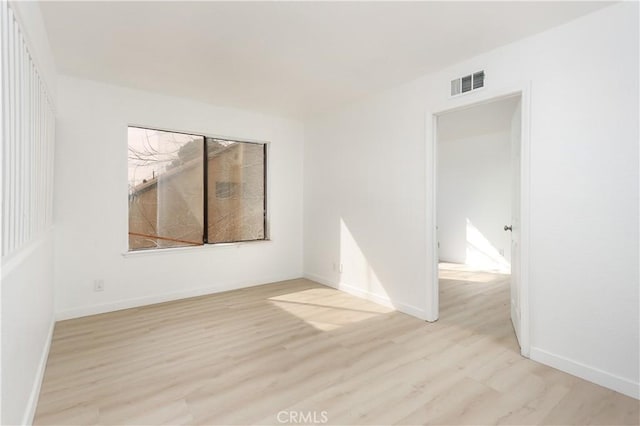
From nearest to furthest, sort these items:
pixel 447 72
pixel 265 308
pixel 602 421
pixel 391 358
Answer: pixel 602 421 < pixel 391 358 < pixel 447 72 < pixel 265 308

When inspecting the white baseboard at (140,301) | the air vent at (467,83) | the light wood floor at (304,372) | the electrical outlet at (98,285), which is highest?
the air vent at (467,83)

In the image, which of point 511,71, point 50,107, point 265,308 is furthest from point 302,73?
point 265,308

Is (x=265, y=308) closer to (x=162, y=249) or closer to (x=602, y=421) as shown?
(x=162, y=249)

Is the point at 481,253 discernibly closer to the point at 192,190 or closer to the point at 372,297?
the point at 372,297

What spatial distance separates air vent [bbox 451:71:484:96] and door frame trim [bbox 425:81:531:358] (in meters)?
0.06

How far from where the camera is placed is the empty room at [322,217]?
6.69 feet

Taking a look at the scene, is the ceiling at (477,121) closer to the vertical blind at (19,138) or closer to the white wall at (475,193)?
the white wall at (475,193)

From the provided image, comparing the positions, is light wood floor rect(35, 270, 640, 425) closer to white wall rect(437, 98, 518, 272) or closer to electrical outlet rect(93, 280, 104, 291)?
electrical outlet rect(93, 280, 104, 291)

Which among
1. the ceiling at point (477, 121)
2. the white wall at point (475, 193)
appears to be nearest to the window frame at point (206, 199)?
the ceiling at point (477, 121)

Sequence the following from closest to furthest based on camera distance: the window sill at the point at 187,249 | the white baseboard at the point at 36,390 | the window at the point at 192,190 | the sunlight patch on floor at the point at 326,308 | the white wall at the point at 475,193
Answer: the white baseboard at the point at 36,390 → the sunlight patch on floor at the point at 326,308 → the window sill at the point at 187,249 → the window at the point at 192,190 → the white wall at the point at 475,193

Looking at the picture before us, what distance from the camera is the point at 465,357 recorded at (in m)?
2.66

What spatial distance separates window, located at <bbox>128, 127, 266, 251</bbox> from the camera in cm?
407

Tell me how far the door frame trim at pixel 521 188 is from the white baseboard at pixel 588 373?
106 millimetres

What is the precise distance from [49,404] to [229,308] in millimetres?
1909
